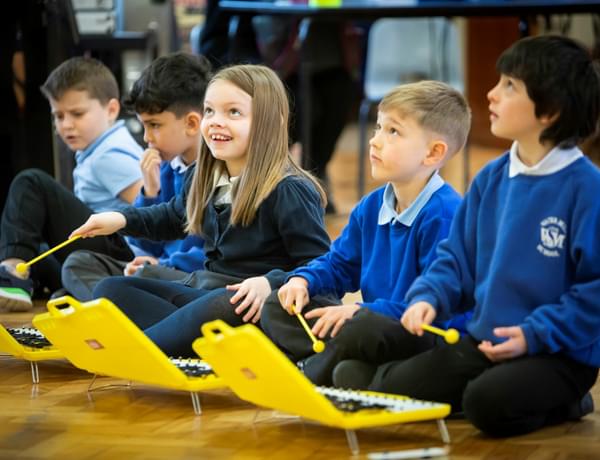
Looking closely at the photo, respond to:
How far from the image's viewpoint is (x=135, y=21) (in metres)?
4.43

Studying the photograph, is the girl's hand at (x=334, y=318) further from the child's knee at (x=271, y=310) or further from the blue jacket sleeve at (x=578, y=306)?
the blue jacket sleeve at (x=578, y=306)

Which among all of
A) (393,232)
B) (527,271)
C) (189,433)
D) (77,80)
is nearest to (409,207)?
(393,232)

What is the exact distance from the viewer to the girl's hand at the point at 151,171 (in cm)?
245

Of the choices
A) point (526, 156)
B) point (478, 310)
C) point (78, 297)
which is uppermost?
point (526, 156)

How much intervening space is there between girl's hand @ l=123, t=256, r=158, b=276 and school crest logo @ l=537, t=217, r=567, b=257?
3.39ft

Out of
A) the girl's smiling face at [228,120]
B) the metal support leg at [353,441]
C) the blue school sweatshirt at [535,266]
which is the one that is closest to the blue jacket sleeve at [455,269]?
the blue school sweatshirt at [535,266]

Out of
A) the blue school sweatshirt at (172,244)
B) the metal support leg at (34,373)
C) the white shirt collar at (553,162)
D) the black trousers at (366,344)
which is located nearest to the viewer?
the white shirt collar at (553,162)

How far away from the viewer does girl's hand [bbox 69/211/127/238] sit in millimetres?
2100

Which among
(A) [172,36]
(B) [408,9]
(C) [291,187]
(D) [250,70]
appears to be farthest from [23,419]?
(A) [172,36]

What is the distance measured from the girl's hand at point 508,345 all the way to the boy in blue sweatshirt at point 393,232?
19 cm

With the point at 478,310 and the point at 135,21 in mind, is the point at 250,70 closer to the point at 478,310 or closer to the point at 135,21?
the point at 478,310

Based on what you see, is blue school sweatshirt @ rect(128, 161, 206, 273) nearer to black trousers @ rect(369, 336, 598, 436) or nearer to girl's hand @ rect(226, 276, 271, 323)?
girl's hand @ rect(226, 276, 271, 323)

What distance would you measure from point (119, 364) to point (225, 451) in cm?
29

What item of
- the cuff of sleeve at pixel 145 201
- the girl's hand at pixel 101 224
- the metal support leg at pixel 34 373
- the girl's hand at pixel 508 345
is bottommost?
the metal support leg at pixel 34 373
